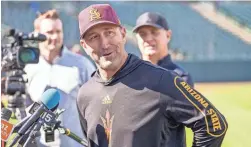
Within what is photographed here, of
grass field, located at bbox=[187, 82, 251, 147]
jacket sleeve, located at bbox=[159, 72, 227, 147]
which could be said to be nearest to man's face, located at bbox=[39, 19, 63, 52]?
grass field, located at bbox=[187, 82, 251, 147]

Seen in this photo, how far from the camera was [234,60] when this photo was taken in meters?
25.3

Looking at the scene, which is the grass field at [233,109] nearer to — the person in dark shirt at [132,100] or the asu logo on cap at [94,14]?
the person in dark shirt at [132,100]

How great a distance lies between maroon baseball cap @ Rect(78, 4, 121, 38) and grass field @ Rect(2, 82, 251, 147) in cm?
262

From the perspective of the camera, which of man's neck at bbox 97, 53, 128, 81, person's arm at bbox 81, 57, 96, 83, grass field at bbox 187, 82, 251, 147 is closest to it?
man's neck at bbox 97, 53, 128, 81

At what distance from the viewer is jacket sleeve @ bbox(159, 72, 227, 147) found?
2.32 m

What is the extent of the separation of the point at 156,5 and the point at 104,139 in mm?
25772

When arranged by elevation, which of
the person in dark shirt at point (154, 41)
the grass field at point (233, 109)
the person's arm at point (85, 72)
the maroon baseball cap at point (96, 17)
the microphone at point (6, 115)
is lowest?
the grass field at point (233, 109)

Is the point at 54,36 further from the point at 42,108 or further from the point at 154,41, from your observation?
the point at 42,108

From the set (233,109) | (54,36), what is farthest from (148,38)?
(233,109)

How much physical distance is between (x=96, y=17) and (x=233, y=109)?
12102 millimetres

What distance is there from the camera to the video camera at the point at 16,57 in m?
3.99

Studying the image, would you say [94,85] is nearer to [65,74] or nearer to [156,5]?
[65,74]

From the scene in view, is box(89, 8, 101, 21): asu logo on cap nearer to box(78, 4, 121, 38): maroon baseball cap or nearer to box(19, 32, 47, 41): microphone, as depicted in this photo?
box(78, 4, 121, 38): maroon baseball cap

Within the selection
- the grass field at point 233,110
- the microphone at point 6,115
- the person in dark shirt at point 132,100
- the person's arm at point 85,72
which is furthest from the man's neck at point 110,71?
the grass field at point 233,110
